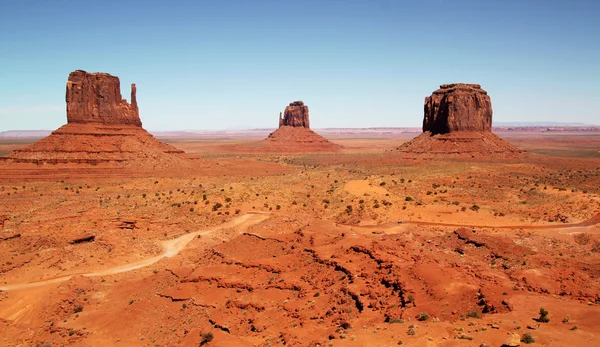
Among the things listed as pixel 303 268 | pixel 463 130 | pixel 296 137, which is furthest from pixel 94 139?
pixel 296 137

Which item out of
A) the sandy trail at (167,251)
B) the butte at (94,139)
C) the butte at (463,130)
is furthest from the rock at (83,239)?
the butte at (463,130)

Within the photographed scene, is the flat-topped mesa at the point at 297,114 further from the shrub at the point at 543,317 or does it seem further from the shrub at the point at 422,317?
the shrub at the point at 543,317

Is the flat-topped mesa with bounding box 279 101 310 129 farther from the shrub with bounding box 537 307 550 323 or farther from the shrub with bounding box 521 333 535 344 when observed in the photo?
the shrub with bounding box 521 333 535 344

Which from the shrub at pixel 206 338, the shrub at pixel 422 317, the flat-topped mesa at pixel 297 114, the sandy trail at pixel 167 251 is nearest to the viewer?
the shrub at pixel 422 317

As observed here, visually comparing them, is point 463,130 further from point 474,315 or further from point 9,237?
point 9,237

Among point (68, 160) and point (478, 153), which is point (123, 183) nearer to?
point (68, 160)
